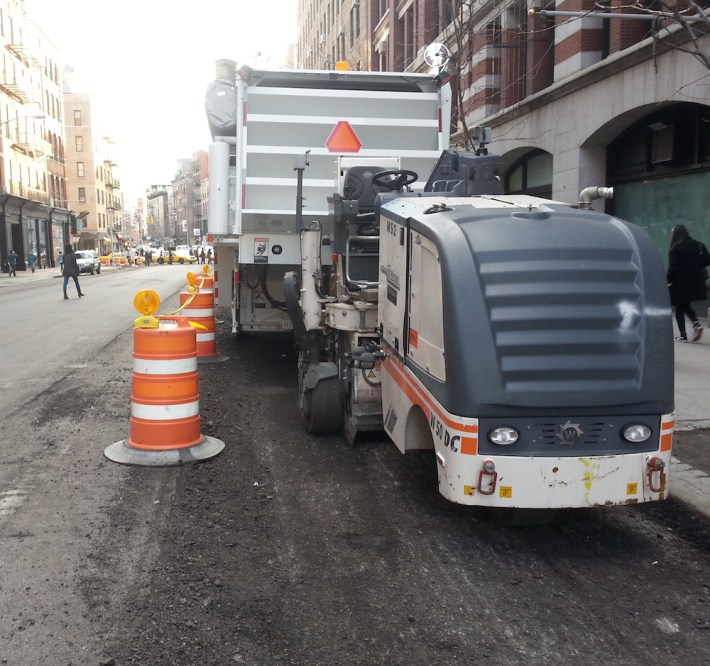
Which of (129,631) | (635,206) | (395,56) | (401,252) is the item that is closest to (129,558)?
(129,631)

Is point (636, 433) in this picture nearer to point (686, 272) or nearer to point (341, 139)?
point (341, 139)

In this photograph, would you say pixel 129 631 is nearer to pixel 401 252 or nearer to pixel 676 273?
pixel 401 252

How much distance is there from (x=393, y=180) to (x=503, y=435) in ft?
10.2

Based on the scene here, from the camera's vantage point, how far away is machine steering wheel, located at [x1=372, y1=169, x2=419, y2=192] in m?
6.17

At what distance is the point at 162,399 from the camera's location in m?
6.11

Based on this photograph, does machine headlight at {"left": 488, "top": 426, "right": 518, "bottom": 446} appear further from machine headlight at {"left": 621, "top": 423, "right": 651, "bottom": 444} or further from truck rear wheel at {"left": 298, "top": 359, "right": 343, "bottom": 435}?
truck rear wheel at {"left": 298, "top": 359, "right": 343, "bottom": 435}

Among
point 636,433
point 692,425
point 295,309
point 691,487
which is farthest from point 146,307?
point 692,425

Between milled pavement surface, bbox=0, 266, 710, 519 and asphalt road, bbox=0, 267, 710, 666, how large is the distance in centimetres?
18

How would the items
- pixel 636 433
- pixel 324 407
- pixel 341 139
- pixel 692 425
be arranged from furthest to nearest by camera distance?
1. pixel 341 139
2. pixel 692 425
3. pixel 324 407
4. pixel 636 433

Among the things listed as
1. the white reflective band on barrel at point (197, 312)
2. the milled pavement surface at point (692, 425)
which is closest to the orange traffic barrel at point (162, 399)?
the milled pavement surface at point (692, 425)

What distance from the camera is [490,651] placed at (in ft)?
10.9

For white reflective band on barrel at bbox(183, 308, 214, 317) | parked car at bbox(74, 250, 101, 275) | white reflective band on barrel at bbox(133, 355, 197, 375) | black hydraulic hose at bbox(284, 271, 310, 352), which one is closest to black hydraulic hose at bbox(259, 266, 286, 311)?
white reflective band on barrel at bbox(183, 308, 214, 317)

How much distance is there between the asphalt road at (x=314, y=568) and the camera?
11.1 feet

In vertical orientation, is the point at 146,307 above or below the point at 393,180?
below
